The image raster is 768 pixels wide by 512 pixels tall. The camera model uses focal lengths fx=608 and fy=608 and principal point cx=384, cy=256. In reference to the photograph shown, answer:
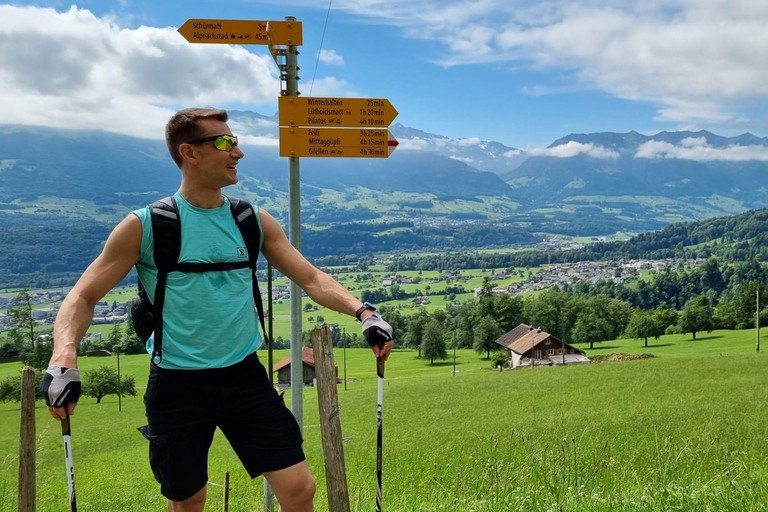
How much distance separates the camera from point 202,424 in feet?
9.16

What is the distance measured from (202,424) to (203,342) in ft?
1.25

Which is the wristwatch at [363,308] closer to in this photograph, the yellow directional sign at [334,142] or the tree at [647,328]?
the yellow directional sign at [334,142]

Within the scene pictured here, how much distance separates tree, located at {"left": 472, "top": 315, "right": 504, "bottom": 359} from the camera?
78.9 metres

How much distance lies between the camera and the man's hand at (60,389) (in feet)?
7.35

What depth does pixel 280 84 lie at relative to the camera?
175 inches

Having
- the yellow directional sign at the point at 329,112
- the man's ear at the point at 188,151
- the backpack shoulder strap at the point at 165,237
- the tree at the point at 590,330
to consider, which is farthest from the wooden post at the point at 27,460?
the tree at the point at 590,330

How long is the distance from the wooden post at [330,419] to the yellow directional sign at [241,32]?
253 cm

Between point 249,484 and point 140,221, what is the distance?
646 inches

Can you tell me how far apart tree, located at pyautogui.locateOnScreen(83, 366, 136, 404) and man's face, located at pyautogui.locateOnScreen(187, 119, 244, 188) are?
62.3 metres

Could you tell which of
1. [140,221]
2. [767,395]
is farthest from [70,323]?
[767,395]

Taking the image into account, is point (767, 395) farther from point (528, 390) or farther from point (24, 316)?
point (24, 316)

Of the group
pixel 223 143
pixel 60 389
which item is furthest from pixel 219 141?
pixel 60 389

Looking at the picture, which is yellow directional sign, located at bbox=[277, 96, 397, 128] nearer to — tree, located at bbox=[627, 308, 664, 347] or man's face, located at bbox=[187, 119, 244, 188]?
man's face, located at bbox=[187, 119, 244, 188]

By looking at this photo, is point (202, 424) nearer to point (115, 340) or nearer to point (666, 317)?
point (666, 317)
